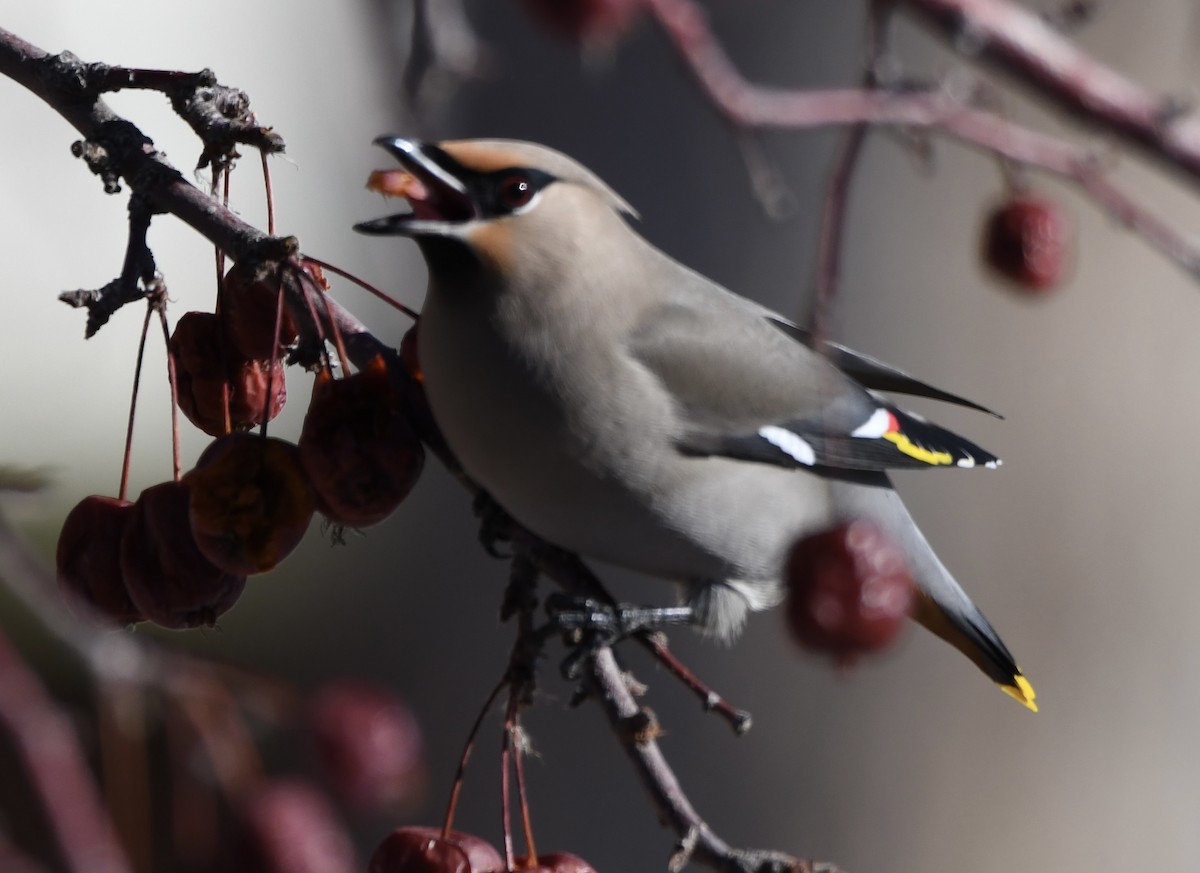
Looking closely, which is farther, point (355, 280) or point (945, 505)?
point (945, 505)

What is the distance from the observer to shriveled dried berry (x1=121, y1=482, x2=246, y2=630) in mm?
1454

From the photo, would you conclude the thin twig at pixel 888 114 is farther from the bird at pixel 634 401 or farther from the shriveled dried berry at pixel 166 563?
the shriveled dried berry at pixel 166 563

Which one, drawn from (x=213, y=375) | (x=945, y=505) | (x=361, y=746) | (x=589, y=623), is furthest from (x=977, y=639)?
(x=945, y=505)

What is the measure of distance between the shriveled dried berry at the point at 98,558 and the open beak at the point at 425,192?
388 mm

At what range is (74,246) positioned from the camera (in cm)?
578

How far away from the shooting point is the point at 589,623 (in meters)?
1.72

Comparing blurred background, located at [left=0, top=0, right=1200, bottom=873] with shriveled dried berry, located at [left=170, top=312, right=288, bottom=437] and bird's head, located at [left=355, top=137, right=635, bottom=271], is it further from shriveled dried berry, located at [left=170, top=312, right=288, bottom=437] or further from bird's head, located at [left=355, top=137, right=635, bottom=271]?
shriveled dried berry, located at [left=170, top=312, right=288, bottom=437]

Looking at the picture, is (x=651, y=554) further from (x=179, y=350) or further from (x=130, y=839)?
(x=130, y=839)

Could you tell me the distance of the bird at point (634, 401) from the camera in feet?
5.92

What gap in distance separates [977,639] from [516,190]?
3.26 feet

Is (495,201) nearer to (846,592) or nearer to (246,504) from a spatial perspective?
(246,504)

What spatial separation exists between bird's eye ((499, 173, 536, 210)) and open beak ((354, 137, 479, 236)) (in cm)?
4

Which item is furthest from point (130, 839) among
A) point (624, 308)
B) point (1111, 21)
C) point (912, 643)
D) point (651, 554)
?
point (1111, 21)

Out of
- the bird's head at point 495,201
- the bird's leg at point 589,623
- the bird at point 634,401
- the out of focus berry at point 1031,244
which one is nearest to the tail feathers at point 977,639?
the bird at point 634,401
